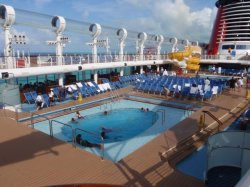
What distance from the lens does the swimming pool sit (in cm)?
780

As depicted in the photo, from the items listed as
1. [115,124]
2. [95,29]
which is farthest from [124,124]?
[95,29]

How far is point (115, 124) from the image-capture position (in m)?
10.7

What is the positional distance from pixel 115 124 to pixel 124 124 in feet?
1.32

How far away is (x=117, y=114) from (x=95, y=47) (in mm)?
7482

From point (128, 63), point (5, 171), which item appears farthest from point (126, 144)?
point (128, 63)

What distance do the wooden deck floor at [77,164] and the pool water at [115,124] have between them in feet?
7.12

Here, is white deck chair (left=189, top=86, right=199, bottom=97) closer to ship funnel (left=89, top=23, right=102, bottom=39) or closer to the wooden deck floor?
the wooden deck floor

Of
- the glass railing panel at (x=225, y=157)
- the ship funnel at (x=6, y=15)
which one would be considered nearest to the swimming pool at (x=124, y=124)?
the glass railing panel at (x=225, y=157)

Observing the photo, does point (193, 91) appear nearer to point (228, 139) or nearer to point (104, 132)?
point (104, 132)

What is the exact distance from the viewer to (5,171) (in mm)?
5309

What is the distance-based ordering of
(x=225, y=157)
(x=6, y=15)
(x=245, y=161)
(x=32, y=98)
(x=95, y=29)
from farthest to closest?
(x=95, y=29) < (x=32, y=98) < (x=6, y=15) < (x=225, y=157) < (x=245, y=161)

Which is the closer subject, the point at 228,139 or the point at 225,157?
the point at 228,139

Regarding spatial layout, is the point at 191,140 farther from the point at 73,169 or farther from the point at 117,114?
the point at 117,114

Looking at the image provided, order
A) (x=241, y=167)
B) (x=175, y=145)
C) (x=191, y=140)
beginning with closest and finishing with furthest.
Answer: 1. (x=241, y=167)
2. (x=175, y=145)
3. (x=191, y=140)
